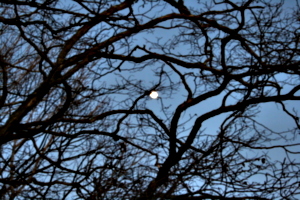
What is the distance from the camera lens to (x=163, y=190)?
2.89 metres

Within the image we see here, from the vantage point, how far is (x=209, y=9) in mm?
5594

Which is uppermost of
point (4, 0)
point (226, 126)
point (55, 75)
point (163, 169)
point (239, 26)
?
point (239, 26)

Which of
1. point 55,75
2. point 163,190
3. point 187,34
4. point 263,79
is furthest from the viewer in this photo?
point 187,34

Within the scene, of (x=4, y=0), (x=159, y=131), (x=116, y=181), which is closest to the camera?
(x=116, y=181)

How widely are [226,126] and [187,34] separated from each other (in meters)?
2.39

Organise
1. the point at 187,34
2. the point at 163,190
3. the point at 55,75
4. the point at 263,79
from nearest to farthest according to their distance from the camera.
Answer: the point at 163,190
the point at 263,79
the point at 55,75
the point at 187,34

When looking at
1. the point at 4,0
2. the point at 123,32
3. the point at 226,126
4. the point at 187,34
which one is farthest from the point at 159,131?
the point at 4,0

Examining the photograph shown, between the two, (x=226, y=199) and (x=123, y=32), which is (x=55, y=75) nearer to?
(x=123, y=32)

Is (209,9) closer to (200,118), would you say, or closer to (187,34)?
(187,34)

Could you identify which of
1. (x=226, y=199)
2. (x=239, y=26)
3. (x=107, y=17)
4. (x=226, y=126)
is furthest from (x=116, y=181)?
(x=239, y=26)

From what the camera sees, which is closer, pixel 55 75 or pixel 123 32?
pixel 55 75

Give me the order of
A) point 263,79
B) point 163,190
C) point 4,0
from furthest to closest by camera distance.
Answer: point 4,0
point 263,79
point 163,190

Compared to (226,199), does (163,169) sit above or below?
above

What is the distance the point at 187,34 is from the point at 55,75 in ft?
8.56
